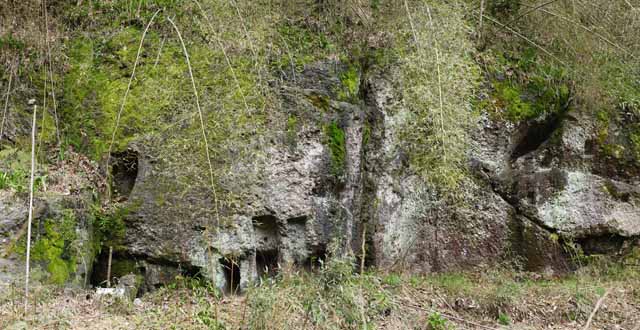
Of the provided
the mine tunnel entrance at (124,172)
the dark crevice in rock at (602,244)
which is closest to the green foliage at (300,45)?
the mine tunnel entrance at (124,172)

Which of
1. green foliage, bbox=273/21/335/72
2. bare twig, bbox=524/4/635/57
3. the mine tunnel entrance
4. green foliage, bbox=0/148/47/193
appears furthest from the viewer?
bare twig, bbox=524/4/635/57

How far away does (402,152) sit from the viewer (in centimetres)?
498

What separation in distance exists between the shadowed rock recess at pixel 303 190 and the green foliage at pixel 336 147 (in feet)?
0.04

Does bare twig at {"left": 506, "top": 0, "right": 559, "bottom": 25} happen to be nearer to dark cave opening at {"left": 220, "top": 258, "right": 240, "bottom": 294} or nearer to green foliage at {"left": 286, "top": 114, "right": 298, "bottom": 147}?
green foliage at {"left": 286, "top": 114, "right": 298, "bottom": 147}

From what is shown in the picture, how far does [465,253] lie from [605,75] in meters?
2.05

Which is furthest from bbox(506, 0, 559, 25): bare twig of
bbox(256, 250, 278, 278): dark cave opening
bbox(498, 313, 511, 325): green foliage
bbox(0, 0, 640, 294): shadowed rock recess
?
bbox(256, 250, 278, 278): dark cave opening

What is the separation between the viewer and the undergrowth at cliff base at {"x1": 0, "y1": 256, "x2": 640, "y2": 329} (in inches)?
125

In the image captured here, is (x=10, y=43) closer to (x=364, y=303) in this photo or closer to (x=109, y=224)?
(x=109, y=224)

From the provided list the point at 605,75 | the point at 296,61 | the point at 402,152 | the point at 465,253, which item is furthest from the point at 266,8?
the point at 605,75

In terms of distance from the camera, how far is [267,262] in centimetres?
455

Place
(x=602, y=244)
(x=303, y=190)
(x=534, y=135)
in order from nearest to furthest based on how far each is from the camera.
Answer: (x=303, y=190), (x=602, y=244), (x=534, y=135)

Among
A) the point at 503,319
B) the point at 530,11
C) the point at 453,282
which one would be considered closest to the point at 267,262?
the point at 453,282

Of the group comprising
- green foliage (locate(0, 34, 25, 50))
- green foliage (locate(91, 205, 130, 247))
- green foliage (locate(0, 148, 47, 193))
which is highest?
green foliage (locate(0, 34, 25, 50))

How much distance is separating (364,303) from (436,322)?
786 millimetres
